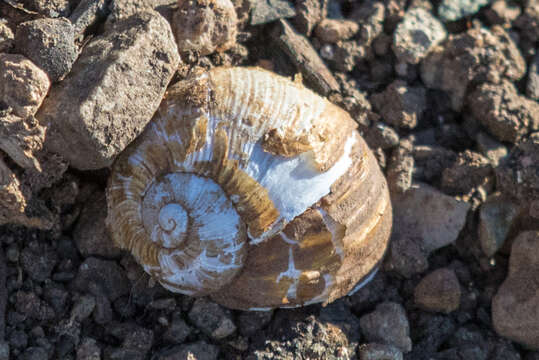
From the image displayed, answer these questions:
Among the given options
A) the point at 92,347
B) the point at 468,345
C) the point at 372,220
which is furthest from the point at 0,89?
the point at 468,345

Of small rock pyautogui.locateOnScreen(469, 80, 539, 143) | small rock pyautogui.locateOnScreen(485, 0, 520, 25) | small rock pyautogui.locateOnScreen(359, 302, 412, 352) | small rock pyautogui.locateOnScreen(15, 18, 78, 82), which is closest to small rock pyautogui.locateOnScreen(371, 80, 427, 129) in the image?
small rock pyautogui.locateOnScreen(469, 80, 539, 143)

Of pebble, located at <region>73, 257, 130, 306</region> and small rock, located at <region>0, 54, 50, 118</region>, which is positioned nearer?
small rock, located at <region>0, 54, 50, 118</region>

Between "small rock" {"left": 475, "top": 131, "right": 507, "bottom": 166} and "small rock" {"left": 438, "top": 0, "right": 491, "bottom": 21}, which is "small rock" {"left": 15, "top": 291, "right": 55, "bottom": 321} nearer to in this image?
"small rock" {"left": 475, "top": 131, "right": 507, "bottom": 166}

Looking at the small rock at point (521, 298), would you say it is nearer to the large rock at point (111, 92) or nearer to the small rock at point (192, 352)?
the small rock at point (192, 352)

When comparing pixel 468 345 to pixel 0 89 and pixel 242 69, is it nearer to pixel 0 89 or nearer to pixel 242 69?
pixel 242 69

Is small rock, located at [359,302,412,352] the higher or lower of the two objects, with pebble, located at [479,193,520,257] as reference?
lower

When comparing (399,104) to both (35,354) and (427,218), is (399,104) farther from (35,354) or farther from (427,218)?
(35,354)

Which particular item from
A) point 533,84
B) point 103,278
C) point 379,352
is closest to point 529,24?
point 533,84
